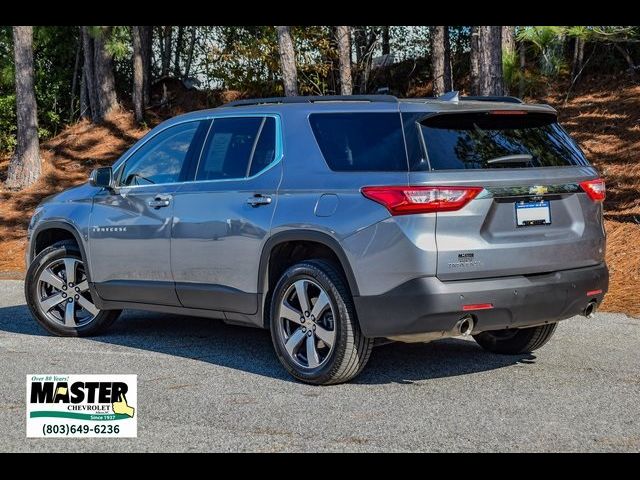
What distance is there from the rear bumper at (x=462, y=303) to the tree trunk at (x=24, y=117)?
16320 millimetres

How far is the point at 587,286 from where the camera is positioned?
266 inches

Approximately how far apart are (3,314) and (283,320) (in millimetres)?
4286

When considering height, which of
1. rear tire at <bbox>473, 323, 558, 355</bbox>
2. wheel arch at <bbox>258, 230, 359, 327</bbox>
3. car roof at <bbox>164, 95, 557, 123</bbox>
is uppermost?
car roof at <bbox>164, 95, 557, 123</bbox>

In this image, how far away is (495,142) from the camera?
6641 mm

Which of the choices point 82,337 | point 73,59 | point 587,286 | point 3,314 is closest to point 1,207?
point 73,59

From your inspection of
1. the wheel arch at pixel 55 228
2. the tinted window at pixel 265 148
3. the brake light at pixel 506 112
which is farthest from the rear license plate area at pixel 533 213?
the wheel arch at pixel 55 228

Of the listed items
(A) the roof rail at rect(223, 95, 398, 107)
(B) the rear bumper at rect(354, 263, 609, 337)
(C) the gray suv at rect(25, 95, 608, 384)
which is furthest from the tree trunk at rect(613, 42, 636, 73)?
(B) the rear bumper at rect(354, 263, 609, 337)

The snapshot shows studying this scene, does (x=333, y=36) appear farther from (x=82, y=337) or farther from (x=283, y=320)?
(x=283, y=320)

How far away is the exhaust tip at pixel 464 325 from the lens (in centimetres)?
627

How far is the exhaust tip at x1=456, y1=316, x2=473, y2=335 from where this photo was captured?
627cm

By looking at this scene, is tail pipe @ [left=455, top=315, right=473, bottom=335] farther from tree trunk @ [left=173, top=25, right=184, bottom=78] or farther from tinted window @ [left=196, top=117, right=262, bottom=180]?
tree trunk @ [left=173, top=25, right=184, bottom=78]

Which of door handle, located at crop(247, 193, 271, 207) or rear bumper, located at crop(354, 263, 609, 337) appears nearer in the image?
rear bumper, located at crop(354, 263, 609, 337)

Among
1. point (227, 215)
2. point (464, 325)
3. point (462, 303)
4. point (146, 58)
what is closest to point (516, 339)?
point (464, 325)

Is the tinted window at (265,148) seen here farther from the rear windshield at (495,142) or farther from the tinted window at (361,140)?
the rear windshield at (495,142)
